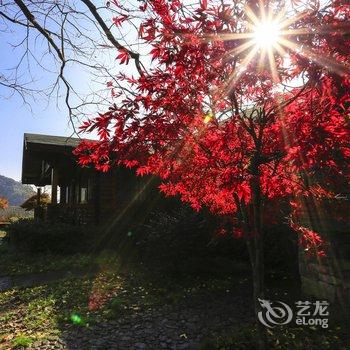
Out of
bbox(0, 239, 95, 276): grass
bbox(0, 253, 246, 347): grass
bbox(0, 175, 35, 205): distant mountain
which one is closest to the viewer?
bbox(0, 253, 246, 347): grass

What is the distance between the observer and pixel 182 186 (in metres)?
4.53

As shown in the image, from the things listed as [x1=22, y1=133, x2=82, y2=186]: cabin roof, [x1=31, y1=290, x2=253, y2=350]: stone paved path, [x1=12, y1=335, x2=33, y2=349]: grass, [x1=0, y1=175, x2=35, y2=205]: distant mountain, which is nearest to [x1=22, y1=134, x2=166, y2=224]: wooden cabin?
[x1=22, y1=133, x2=82, y2=186]: cabin roof

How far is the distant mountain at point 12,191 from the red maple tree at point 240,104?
170264mm

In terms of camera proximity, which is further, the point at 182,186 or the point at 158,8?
the point at 182,186

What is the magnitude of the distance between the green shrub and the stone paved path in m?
7.86

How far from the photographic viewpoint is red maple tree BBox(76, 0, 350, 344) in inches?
118

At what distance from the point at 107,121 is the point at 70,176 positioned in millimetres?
19949

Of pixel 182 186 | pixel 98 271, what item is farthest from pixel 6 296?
pixel 182 186

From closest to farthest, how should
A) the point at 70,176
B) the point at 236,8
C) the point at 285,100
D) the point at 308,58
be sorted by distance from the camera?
the point at 308,58, the point at 236,8, the point at 285,100, the point at 70,176

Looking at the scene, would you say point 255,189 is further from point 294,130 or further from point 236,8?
point 236,8

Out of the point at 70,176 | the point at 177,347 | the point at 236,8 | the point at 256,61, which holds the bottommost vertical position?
the point at 177,347

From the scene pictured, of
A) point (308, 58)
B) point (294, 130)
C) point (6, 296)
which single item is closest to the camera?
point (308, 58)

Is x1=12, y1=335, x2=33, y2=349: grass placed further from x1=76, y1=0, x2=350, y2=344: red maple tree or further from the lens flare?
the lens flare

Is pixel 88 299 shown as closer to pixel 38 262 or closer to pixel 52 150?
pixel 38 262
